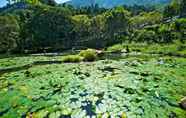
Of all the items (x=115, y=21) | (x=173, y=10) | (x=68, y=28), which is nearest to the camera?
(x=115, y=21)

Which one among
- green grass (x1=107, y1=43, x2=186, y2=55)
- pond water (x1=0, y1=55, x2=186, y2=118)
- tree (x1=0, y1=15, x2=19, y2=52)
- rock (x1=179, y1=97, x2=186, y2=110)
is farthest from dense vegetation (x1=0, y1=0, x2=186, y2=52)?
rock (x1=179, y1=97, x2=186, y2=110)

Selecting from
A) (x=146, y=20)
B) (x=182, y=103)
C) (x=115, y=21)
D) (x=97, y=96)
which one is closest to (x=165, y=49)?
(x=97, y=96)

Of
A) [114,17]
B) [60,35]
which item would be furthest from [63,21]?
[114,17]

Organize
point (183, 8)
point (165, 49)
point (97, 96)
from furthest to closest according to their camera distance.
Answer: point (183, 8) → point (165, 49) → point (97, 96)

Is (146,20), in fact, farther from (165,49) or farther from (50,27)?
(165,49)

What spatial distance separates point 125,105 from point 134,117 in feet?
5.27

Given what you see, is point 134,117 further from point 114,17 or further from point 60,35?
point 60,35

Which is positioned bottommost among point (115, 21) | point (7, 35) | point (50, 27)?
point (7, 35)

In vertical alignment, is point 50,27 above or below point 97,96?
above

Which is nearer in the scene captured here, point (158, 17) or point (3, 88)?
point (3, 88)

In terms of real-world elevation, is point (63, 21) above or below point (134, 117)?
above

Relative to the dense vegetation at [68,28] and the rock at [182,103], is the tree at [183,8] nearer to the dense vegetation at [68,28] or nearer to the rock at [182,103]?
the dense vegetation at [68,28]

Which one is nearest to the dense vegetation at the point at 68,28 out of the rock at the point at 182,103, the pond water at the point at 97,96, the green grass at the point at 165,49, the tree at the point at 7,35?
the tree at the point at 7,35

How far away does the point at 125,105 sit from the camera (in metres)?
14.5
